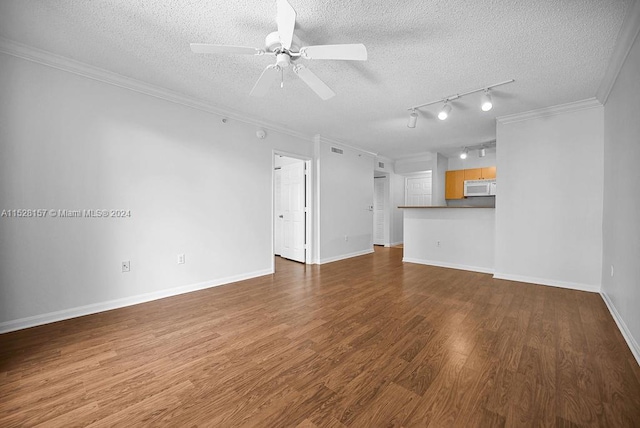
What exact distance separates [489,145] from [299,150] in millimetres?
4188

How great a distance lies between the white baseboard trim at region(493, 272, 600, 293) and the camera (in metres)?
3.44

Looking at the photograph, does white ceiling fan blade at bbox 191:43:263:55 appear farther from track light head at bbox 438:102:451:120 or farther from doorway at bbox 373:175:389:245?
doorway at bbox 373:175:389:245

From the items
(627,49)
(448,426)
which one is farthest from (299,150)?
(448,426)

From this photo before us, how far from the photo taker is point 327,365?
183cm

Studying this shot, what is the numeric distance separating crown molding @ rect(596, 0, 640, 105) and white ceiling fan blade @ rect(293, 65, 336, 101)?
2198mm

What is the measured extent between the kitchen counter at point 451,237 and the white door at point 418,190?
7.90 ft

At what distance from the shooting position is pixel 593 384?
1.62 m

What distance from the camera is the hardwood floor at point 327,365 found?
1396 millimetres

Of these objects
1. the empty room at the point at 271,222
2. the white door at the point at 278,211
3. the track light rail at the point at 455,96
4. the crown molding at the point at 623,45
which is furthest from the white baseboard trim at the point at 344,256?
the crown molding at the point at 623,45

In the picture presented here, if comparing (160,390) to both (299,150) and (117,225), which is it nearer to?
(117,225)

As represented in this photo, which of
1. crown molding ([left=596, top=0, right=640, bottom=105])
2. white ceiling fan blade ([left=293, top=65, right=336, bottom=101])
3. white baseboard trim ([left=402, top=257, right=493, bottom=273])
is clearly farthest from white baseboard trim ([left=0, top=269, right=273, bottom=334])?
crown molding ([left=596, top=0, right=640, bottom=105])

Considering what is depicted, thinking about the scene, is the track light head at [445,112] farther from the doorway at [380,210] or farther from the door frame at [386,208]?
the doorway at [380,210]

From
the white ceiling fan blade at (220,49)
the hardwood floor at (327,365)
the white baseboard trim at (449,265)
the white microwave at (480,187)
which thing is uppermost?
the white ceiling fan blade at (220,49)

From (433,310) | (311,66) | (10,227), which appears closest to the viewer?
(10,227)
